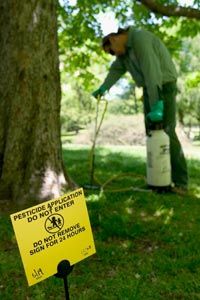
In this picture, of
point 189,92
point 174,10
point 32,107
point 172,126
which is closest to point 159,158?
point 172,126

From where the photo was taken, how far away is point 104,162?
7.79m

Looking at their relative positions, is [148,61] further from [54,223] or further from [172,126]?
[54,223]

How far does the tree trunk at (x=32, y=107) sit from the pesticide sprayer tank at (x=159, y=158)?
3.77 ft

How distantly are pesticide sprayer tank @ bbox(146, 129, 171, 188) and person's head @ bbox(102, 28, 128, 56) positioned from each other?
3.36 ft

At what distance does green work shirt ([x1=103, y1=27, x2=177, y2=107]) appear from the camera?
5074mm

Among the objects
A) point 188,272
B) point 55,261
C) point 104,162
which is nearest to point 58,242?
point 55,261

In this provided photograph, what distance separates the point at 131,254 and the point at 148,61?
7.59 feet

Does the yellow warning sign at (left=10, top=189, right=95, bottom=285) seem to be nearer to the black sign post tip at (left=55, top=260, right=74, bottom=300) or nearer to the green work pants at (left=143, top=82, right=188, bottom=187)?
the black sign post tip at (left=55, top=260, right=74, bottom=300)

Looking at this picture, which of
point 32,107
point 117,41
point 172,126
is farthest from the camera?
point 172,126

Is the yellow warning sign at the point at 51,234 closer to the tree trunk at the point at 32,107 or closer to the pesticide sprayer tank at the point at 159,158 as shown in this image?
the tree trunk at the point at 32,107

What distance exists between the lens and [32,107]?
4492 millimetres

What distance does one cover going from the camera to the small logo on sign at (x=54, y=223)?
2.35m

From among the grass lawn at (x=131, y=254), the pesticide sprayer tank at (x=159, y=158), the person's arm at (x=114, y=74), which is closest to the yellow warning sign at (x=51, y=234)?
the grass lawn at (x=131, y=254)

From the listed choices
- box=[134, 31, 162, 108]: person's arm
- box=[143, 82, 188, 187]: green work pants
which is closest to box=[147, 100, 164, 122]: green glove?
box=[134, 31, 162, 108]: person's arm
